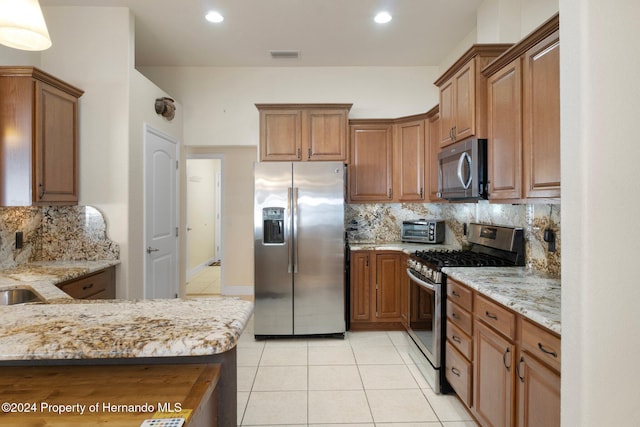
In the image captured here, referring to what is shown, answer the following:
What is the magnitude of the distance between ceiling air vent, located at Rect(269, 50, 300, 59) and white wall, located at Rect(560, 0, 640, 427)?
309 cm

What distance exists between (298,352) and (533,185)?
2.37 metres

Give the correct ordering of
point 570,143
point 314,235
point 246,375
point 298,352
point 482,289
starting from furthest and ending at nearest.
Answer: point 314,235 < point 298,352 < point 246,375 < point 482,289 < point 570,143

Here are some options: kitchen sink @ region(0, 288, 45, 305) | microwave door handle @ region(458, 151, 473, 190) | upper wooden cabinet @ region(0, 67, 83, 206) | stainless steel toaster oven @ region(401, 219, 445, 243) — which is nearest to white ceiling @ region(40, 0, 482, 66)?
upper wooden cabinet @ region(0, 67, 83, 206)

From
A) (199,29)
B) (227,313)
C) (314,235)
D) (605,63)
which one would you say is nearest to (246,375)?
(314,235)

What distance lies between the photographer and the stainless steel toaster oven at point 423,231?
12.6 feet

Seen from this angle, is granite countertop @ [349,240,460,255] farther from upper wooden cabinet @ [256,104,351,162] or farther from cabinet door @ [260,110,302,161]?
cabinet door @ [260,110,302,161]

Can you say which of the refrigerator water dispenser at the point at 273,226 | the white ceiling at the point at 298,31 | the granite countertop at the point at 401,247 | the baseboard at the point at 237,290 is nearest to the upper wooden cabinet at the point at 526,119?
the white ceiling at the point at 298,31

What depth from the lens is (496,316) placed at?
177 centimetres

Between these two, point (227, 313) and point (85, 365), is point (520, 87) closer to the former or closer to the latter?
point (227, 313)

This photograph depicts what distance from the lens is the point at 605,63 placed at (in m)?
1.08

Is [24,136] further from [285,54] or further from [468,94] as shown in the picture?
[468,94]

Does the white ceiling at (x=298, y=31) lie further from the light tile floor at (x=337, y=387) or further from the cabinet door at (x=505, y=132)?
the light tile floor at (x=337, y=387)

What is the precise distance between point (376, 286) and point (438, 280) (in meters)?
1.26

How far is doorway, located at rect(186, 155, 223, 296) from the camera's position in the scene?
598 cm
